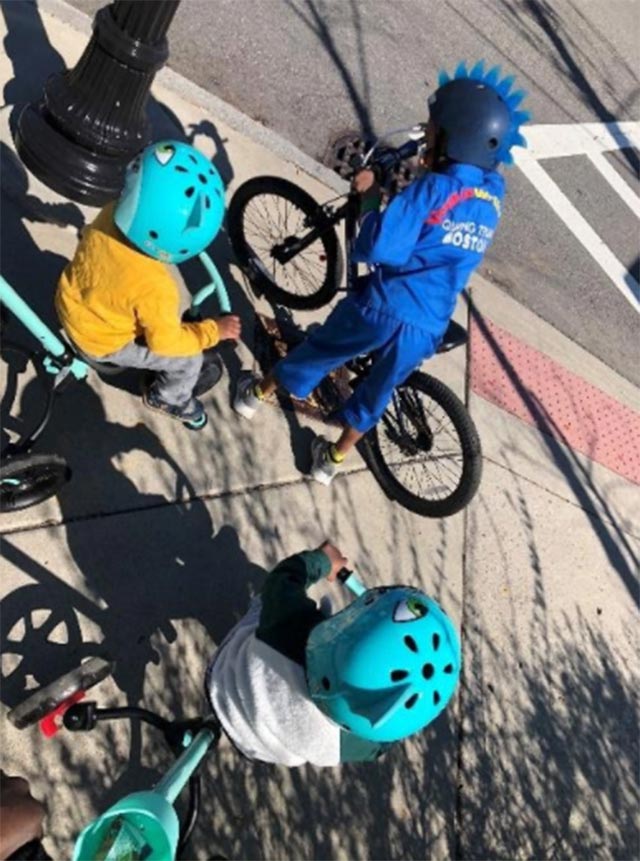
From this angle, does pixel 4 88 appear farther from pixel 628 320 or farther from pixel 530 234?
pixel 628 320

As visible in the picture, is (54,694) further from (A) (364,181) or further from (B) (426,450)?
(A) (364,181)

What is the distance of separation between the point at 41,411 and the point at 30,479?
0.45m

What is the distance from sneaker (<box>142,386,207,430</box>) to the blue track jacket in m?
0.95

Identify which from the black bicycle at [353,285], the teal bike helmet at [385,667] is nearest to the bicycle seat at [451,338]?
the black bicycle at [353,285]

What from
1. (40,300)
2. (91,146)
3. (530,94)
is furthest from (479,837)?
(530,94)

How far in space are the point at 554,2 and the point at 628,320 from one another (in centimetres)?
392

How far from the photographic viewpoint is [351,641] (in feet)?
8.00

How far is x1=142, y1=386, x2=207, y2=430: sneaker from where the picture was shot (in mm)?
3777

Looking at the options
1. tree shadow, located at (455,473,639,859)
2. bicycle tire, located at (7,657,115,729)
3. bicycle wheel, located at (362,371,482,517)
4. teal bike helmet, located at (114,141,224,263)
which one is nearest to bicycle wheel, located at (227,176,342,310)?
bicycle wheel, located at (362,371,482,517)

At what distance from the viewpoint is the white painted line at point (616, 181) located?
23.9ft

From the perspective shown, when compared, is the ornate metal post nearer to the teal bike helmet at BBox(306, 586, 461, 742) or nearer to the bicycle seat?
the bicycle seat

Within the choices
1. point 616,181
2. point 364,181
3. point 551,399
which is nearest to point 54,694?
point 364,181

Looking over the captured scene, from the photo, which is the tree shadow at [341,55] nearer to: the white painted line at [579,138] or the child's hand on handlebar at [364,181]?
the white painted line at [579,138]

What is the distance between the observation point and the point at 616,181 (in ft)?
24.1
